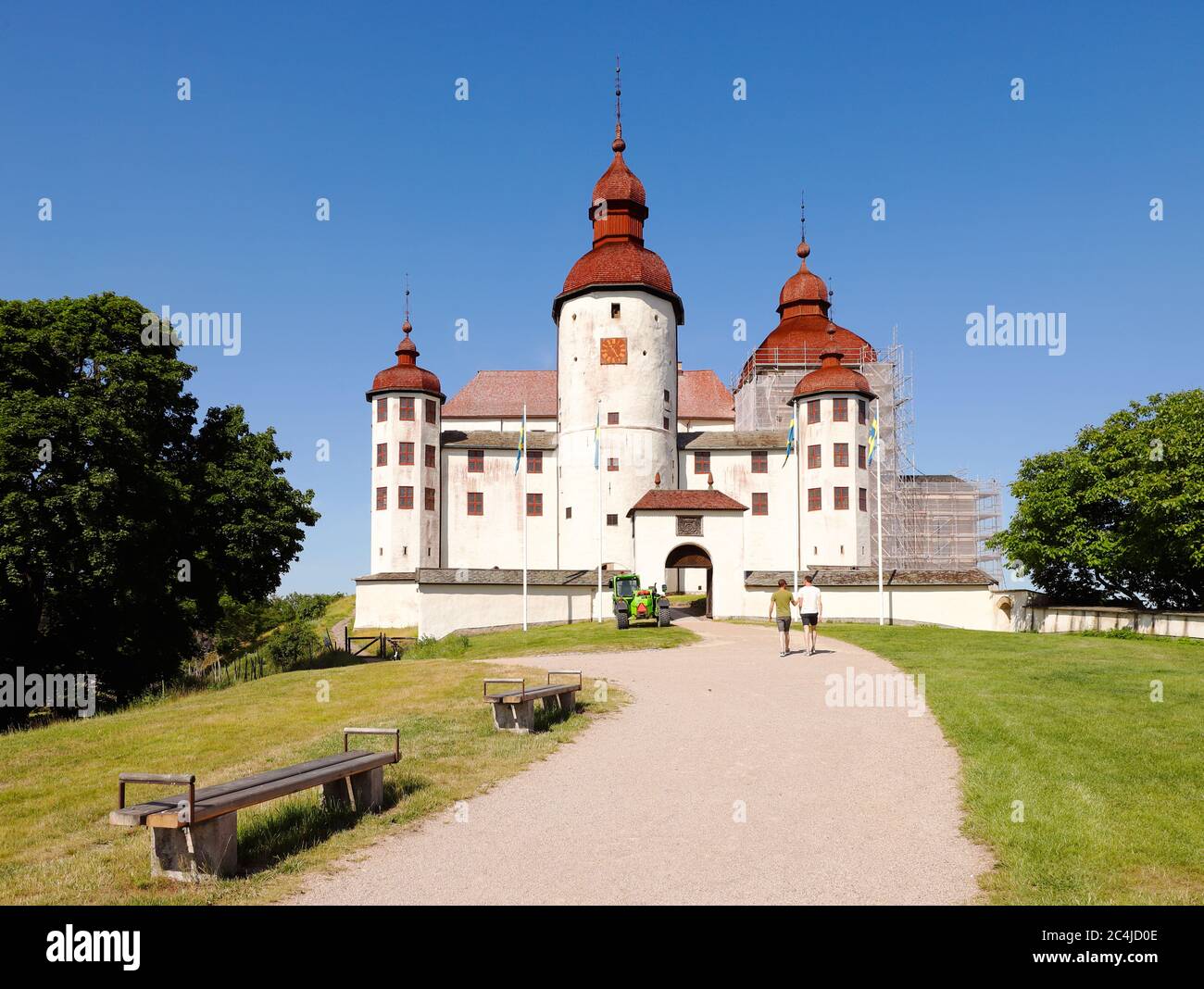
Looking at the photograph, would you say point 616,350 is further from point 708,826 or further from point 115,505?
point 708,826

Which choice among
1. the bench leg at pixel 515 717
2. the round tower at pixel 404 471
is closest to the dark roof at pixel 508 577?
the round tower at pixel 404 471

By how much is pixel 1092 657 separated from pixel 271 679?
21432mm

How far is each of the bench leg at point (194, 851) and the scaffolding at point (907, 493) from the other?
164 feet

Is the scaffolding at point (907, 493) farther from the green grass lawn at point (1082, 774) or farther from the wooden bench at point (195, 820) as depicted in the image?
the wooden bench at point (195, 820)

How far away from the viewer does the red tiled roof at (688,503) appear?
37.7 m

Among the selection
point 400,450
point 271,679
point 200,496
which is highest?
point 400,450

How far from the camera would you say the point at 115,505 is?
25.2 meters

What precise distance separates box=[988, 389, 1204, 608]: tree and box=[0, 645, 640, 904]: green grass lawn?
27.3 meters

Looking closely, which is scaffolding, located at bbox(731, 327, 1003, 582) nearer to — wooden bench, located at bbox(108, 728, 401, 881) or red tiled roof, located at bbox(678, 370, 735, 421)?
red tiled roof, located at bbox(678, 370, 735, 421)

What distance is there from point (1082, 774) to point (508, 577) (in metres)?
32.5

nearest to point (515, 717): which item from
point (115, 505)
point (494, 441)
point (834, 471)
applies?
point (115, 505)

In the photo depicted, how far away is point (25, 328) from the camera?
2645cm
